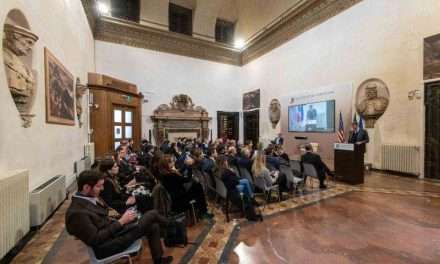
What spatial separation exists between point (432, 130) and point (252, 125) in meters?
7.63

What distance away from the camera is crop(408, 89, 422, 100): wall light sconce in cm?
518

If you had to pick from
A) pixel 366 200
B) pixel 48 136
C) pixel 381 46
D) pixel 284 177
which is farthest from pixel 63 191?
pixel 381 46

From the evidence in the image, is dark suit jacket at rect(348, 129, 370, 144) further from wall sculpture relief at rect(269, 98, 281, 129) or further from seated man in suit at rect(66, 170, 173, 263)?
seated man in suit at rect(66, 170, 173, 263)

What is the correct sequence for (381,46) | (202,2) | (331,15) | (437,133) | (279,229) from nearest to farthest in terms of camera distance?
(279,229)
(437,133)
(381,46)
(331,15)
(202,2)

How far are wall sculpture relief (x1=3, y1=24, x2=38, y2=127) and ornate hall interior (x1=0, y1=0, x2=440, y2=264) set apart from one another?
2 centimetres

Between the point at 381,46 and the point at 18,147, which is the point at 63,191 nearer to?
the point at 18,147

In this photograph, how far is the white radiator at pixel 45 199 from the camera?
2.59 m

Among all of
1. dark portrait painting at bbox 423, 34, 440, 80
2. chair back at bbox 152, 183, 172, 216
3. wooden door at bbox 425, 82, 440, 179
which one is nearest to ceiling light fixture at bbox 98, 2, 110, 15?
chair back at bbox 152, 183, 172, 216

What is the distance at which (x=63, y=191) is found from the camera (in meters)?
3.61

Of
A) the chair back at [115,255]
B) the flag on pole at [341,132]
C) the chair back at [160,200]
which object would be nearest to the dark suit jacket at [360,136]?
the flag on pole at [341,132]

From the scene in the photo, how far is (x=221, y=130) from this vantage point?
11.9 m

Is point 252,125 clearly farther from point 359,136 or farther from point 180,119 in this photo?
point 359,136

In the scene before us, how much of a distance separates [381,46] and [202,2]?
27.7 feet

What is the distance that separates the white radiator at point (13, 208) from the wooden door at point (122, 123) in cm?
557
